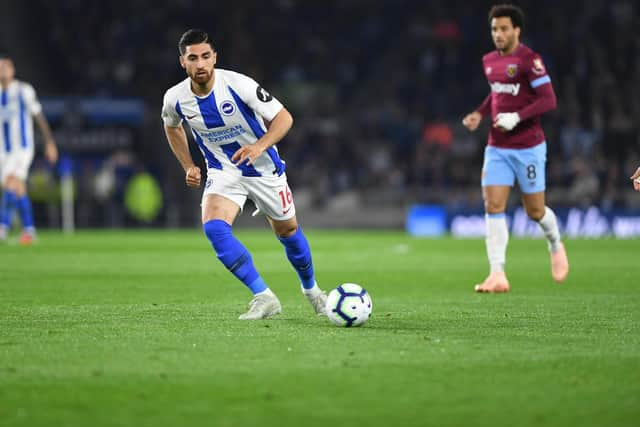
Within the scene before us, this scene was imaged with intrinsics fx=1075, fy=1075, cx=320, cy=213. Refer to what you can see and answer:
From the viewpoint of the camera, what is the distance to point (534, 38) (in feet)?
94.4

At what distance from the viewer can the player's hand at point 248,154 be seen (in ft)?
21.8

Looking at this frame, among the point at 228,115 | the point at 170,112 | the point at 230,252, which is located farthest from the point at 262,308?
the point at 170,112

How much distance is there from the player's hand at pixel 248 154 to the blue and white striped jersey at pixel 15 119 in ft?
29.9

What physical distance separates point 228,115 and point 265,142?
1.31 feet

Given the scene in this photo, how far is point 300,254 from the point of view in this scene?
7297 millimetres

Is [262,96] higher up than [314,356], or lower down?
higher up

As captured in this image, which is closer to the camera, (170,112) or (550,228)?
(170,112)

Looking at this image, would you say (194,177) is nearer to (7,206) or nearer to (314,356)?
(314,356)

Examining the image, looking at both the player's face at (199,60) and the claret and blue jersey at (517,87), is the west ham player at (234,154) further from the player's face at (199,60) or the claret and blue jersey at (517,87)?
the claret and blue jersey at (517,87)

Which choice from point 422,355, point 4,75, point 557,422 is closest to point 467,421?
point 557,422

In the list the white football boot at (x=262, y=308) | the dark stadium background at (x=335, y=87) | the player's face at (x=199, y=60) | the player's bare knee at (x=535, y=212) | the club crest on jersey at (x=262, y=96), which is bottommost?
the dark stadium background at (x=335, y=87)

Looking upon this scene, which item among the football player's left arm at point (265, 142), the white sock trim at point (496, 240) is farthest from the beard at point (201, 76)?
the white sock trim at point (496, 240)

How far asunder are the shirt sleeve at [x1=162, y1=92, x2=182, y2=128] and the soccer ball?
67.1 inches

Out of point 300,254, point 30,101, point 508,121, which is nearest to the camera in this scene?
point 300,254
